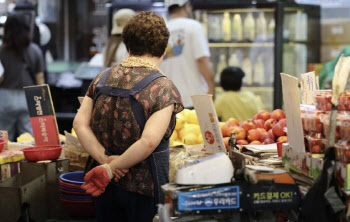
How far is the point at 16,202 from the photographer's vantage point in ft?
12.2

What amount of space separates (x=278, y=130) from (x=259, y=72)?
3.95m

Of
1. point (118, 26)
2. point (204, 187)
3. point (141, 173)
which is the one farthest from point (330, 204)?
point (118, 26)

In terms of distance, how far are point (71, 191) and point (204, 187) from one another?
5.08 ft

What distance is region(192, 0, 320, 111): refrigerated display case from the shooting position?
7266mm

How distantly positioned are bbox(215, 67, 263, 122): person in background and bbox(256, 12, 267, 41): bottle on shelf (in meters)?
0.92

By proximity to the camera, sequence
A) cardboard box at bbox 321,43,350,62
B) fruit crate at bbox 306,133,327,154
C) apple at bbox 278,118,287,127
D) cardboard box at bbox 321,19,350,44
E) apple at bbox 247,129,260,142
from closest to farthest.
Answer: fruit crate at bbox 306,133,327,154 → apple at bbox 278,118,287,127 → apple at bbox 247,129,260,142 → cardboard box at bbox 321,43,350,62 → cardboard box at bbox 321,19,350,44

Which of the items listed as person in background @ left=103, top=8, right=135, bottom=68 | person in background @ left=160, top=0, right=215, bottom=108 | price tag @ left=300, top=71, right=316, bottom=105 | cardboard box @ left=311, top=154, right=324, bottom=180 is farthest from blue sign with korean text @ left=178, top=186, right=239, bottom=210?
person in background @ left=103, top=8, right=135, bottom=68

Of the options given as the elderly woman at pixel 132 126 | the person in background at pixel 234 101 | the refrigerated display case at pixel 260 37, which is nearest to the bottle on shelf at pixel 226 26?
the refrigerated display case at pixel 260 37

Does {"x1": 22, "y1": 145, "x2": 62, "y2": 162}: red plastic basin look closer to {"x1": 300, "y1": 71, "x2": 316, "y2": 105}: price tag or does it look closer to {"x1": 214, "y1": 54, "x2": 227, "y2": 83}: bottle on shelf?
{"x1": 300, "y1": 71, "x2": 316, "y2": 105}: price tag

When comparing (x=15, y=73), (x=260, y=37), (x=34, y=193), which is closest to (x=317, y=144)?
(x=34, y=193)

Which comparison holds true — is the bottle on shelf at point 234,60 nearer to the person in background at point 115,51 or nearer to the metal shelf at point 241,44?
the metal shelf at point 241,44

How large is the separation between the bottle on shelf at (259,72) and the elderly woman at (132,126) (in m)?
4.62

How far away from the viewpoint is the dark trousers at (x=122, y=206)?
10.2 feet

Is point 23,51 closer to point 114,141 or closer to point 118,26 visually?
point 118,26
